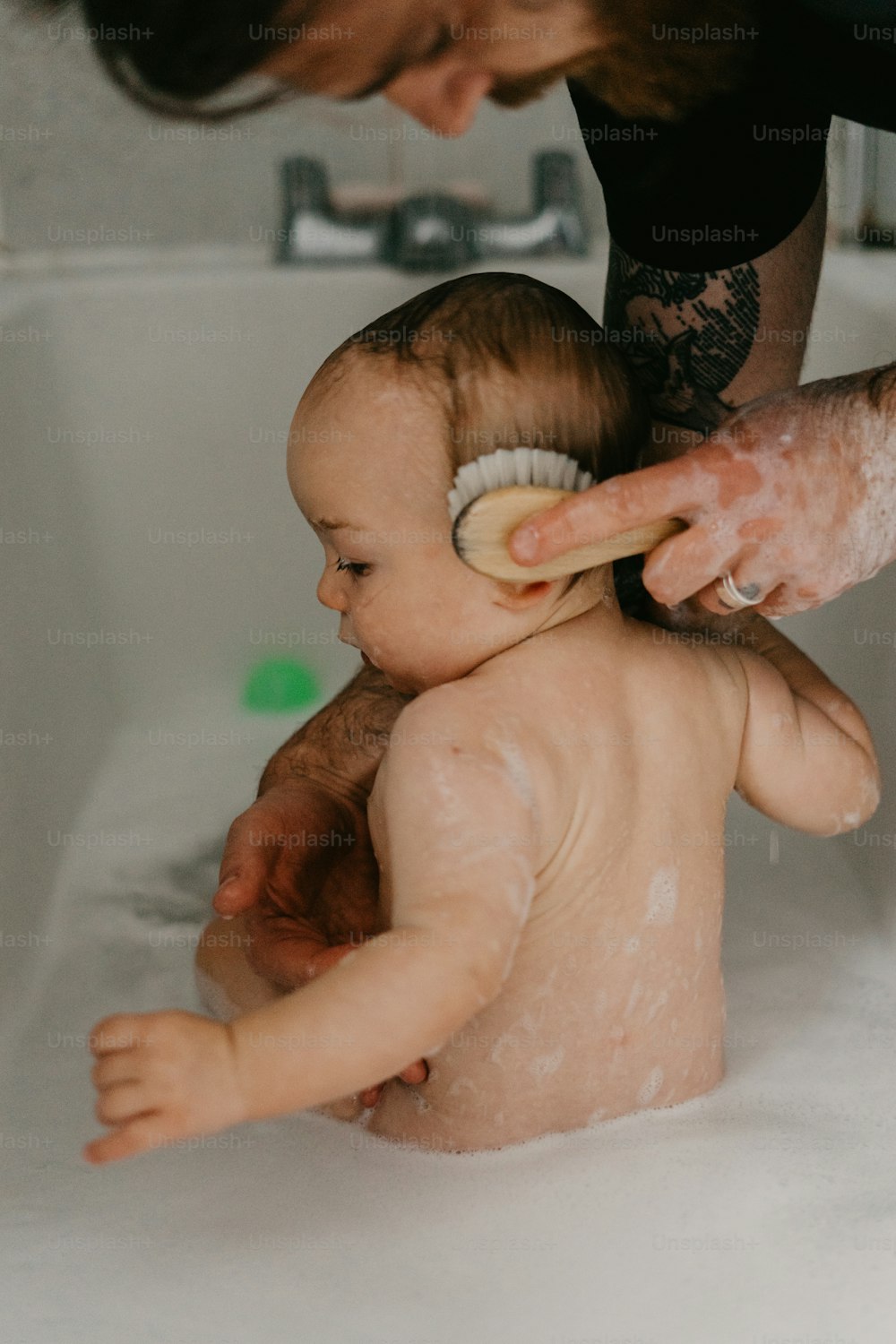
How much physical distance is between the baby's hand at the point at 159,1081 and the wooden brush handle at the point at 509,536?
30cm

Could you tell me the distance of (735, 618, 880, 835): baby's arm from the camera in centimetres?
96

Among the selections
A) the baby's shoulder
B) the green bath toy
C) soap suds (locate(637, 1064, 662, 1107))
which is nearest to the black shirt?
the baby's shoulder

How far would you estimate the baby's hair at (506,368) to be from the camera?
823mm

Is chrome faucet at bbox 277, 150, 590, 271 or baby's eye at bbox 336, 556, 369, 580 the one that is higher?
chrome faucet at bbox 277, 150, 590, 271

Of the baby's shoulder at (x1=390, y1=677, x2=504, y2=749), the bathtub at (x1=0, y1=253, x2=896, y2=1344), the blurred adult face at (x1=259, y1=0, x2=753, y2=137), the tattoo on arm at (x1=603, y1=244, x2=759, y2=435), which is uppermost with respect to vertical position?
the blurred adult face at (x1=259, y1=0, x2=753, y2=137)

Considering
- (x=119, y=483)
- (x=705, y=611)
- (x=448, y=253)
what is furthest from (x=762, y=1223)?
(x=448, y=253)

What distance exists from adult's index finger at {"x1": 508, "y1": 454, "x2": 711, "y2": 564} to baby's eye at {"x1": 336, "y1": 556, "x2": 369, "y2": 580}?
122 millimetres

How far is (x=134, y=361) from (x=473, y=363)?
1.13 m

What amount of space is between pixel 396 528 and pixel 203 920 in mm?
706

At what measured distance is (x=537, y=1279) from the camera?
0.84 metres

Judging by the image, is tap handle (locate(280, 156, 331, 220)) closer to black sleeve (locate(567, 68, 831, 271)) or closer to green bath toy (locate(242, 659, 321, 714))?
green bath toy (locate(242, 659, 321, 714))

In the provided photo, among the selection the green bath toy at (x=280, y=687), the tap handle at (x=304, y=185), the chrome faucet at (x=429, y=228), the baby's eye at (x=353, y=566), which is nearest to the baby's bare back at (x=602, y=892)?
the baby's eye at (x=353, y=566)

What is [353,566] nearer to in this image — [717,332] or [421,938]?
[421,938]

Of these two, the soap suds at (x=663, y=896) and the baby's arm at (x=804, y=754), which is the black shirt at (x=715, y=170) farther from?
the soap suds at (x=663, y=896)
